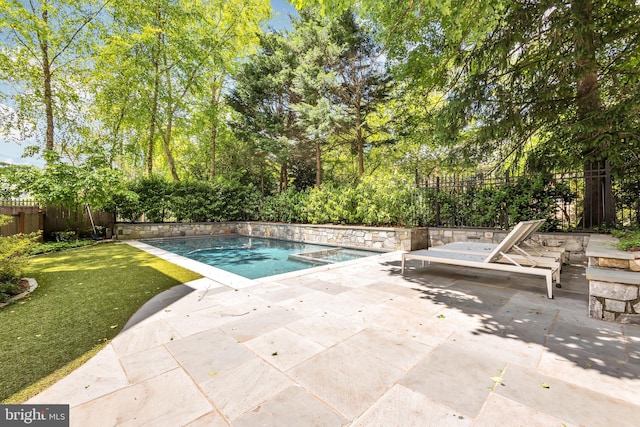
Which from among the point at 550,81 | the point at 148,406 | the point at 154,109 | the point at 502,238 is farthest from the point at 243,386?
the point at 154,109

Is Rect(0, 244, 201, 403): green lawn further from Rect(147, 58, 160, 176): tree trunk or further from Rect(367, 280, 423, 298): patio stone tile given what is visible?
Rect(147, 58, 160, 176): tree trunk

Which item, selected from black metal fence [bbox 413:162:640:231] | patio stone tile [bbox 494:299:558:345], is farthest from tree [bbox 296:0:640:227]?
patio stone tile [bbox 494:299:558:345]

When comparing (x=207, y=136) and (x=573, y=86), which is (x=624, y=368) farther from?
(x=207, y=136)

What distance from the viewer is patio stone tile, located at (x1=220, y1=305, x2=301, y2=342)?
285 centimetres

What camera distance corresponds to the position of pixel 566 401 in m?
1.80

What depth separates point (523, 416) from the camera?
5.48ft

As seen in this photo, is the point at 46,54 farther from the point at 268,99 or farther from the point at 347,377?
the point at 347,377

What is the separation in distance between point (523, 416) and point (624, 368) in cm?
124

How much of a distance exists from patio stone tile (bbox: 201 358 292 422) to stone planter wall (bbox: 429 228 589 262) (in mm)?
7310

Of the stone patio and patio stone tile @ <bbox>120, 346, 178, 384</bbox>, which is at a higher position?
the stone patio

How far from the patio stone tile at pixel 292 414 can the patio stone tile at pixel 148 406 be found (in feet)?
1.02

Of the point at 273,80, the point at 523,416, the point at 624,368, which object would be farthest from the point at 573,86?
the point at 273,80

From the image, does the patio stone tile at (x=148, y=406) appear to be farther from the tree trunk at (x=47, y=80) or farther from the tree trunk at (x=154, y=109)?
the tree trunk at (x=154, y=109)

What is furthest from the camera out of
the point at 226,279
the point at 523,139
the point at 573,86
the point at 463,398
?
the point at 523,139
